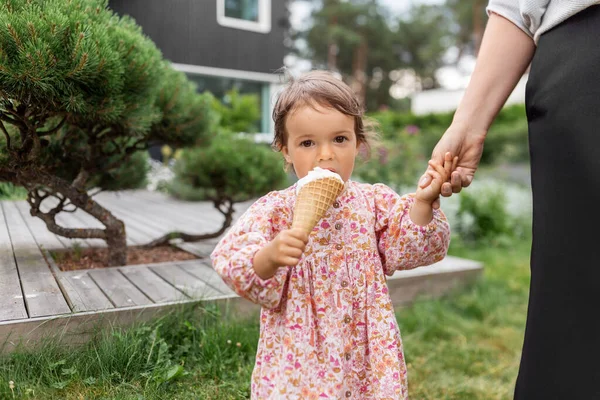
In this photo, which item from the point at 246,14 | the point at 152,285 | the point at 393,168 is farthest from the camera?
the point at 393,168

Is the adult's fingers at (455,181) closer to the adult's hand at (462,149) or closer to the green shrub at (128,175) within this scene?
the adult's hand at (462,149)

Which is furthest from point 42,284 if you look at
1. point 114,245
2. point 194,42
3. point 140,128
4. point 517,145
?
point 517,145

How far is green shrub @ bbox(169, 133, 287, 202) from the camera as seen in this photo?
3363mm

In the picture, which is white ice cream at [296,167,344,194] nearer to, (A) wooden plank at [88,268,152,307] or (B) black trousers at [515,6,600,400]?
(B) black trousers at [515,6,600,400]

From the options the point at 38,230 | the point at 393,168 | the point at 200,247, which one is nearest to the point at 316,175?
the point at 38,230

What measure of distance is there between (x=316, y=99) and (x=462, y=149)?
0.43 meters

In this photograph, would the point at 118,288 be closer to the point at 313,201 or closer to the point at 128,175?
the point at 128,175

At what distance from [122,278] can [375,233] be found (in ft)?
4.87

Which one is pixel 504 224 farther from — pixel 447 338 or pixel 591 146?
pixel 591 146

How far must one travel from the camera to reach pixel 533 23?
1338mm

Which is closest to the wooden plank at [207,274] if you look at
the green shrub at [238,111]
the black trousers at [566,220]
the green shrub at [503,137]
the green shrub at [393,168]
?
the green shrub at [238,111]

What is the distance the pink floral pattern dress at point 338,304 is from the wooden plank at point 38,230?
1663 mm

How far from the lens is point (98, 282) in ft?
7.86

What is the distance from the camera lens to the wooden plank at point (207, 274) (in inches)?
102
